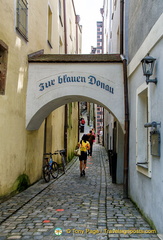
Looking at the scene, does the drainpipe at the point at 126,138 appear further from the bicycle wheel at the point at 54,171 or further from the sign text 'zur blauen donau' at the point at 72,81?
the bicycle wheel at the point at 54,171

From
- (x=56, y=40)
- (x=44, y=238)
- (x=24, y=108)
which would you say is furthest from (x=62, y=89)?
(x=56, y=40)

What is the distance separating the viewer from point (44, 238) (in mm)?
4316

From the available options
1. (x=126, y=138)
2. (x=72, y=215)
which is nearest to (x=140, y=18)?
(x=126, y=138)

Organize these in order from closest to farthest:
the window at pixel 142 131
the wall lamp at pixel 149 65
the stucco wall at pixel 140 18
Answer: the wall lamp at pixel 149 65, the stucco wall at pixel 140 18, the window at pixel 142 131

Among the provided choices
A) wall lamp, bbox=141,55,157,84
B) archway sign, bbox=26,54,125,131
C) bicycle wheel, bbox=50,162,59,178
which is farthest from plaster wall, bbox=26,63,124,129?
wall lamp, bbox=141,55,157,84

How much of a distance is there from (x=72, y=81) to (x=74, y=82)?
0.06 meters

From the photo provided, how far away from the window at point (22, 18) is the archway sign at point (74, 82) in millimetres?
823

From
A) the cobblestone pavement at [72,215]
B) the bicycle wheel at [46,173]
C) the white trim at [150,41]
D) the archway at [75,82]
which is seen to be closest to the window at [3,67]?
the archway at [75,82]

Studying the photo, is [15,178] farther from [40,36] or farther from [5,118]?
[40,36]

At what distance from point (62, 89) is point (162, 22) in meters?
4.19

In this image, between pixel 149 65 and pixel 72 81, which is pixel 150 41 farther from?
pixel 72 81

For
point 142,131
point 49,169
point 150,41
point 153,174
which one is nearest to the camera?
point 153,174

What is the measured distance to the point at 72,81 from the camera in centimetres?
819

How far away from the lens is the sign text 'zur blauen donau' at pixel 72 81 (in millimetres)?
8117
